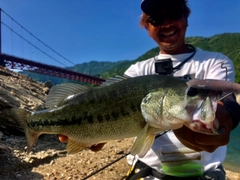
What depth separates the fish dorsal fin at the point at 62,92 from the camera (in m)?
2.52

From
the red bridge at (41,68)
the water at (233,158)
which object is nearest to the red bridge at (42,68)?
the red bridge at (41,68)

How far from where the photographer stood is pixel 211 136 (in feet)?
6.23

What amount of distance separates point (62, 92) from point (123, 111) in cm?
78

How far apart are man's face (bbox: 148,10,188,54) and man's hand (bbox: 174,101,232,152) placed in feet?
4.35

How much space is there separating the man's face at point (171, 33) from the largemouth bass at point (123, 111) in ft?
3.50

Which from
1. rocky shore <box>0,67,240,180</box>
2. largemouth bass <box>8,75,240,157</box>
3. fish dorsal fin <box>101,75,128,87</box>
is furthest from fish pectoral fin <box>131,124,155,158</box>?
rocky shore <box>0,67,240,180</box>

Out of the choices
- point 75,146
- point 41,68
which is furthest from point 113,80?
point 41,68

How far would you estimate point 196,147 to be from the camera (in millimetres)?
2092

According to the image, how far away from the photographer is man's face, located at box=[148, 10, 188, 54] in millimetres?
3055

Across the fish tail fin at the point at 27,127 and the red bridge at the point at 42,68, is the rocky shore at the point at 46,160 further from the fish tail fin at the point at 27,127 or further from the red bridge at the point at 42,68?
the red bridge at the point at 42,68

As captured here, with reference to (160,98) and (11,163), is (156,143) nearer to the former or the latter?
(160,98)

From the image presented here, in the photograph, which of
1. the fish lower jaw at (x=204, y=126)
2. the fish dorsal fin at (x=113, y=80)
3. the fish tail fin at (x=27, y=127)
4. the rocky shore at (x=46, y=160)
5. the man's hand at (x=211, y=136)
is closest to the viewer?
the fish lower jaw at (x=204, y=126)

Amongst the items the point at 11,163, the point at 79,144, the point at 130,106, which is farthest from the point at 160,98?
the point at 11,163

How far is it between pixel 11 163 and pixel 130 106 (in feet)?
13.2
